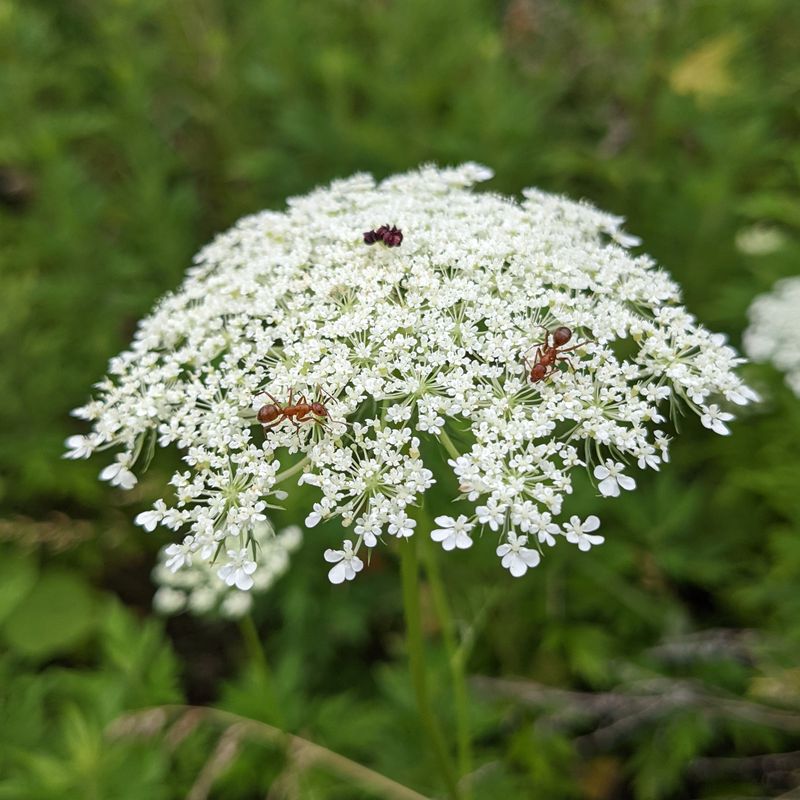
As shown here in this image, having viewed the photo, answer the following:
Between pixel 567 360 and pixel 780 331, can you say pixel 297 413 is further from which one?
pixel 780 331

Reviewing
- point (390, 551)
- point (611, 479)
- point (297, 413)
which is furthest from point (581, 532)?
point (390, 551)

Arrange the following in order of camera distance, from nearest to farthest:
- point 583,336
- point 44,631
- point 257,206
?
point 583,336
point 44,631
point 257,206

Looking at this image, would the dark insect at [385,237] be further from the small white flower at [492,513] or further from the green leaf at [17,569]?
the green leaf at [17,569]

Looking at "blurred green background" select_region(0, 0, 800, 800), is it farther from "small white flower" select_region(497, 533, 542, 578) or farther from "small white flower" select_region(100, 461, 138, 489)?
"small white flower" select_region(497, 533, 542, 578)

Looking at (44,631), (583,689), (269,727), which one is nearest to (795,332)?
(583,689)

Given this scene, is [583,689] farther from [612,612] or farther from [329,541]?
[329,541]

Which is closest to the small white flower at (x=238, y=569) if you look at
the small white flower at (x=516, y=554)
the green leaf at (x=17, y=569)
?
the small white flower at (x=516, y=554)
